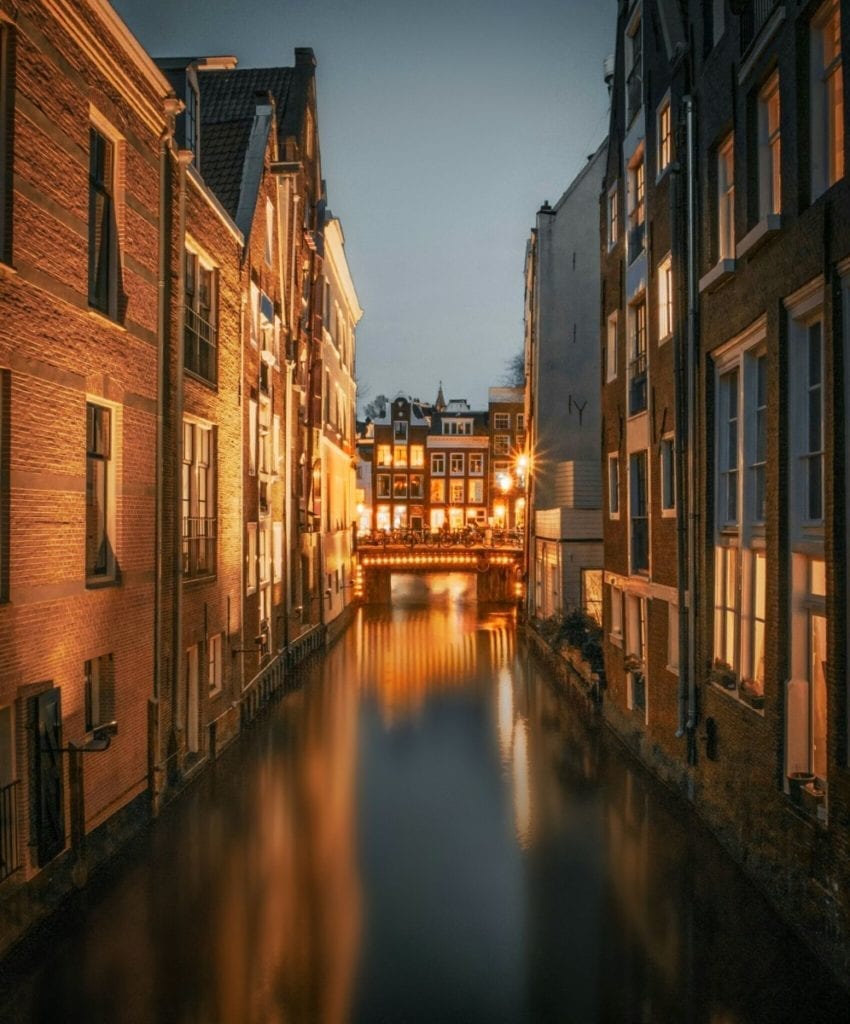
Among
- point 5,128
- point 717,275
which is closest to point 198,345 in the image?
point 5,128

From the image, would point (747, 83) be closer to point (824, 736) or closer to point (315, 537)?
point (824, 736)

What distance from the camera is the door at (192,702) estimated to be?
52.0ft

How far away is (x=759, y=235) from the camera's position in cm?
1012

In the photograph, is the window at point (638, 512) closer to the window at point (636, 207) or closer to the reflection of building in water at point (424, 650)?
the window at point (636, 207)

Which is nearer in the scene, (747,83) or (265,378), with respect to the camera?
(747,83)

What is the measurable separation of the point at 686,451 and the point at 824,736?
537 cm

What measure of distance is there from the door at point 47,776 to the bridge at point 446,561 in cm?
3842

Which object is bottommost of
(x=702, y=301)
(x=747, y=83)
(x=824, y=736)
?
(x=824, y=736)

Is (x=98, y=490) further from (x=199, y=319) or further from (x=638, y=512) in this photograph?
(x=638, y=512)

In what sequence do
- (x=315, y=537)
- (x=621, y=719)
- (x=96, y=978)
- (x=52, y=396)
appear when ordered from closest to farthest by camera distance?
(x=96, y=978) → (x=52, y=396) → (x=621, y=719) → (x=315, y=537)

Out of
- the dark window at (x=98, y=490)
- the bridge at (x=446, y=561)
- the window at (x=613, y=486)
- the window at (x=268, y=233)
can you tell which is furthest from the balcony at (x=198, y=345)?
the bridge at (x=446, y=561)

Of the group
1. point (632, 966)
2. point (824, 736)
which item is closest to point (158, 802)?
point (632, 966)

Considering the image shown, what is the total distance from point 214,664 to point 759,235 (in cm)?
1207

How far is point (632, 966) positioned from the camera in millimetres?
8570
